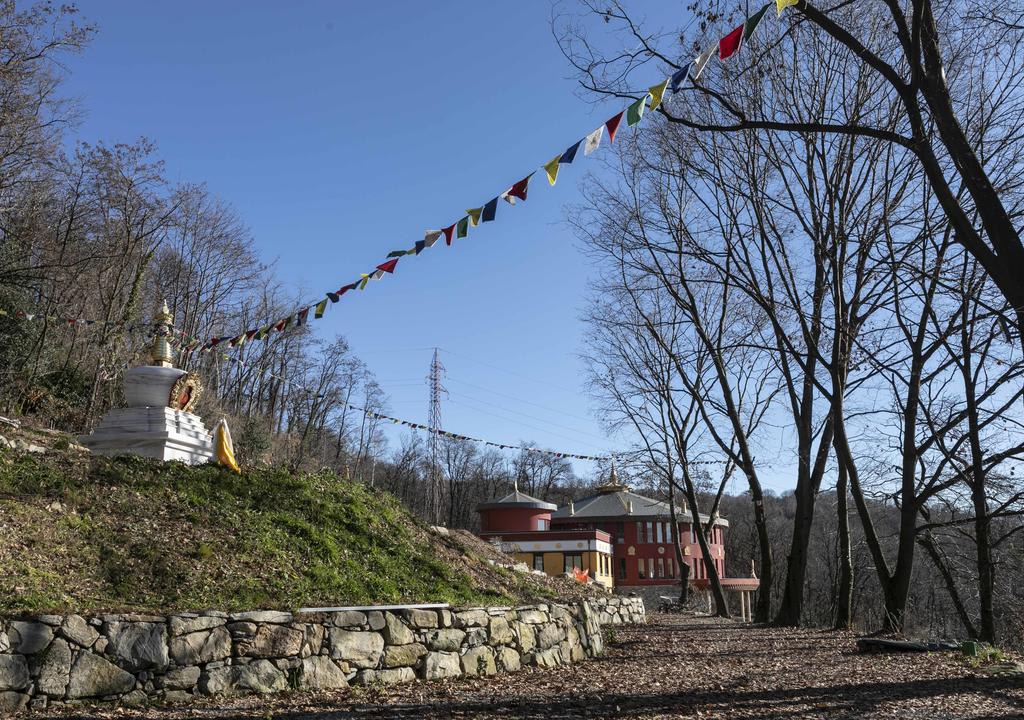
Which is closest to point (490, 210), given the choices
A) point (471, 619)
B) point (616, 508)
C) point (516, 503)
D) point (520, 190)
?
point (520, 190)

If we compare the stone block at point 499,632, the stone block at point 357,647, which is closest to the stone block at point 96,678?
the stone block at point 357,647

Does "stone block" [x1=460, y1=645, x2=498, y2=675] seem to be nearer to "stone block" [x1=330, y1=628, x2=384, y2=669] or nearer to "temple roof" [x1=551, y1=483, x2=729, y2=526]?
"stone block" [x1=330, y1=628, x2=384, y2=669]

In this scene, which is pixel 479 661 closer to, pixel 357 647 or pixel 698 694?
pixel 357 647

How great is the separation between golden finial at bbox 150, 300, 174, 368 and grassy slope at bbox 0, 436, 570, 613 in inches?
122

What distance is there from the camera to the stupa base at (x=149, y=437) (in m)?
12.8

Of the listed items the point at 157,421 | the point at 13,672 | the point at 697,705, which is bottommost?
the point at 697,705

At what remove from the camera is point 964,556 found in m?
22.4

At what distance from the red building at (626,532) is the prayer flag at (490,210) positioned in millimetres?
26998

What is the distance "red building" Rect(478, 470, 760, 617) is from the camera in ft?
134

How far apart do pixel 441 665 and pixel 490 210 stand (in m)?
5.73

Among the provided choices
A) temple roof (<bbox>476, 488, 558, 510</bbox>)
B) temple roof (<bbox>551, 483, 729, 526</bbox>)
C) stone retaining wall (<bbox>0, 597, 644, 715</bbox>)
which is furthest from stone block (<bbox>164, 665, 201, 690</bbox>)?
temple roof (<bbox>551, 483, 729, 526</bbox>)

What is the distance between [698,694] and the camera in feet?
25.8

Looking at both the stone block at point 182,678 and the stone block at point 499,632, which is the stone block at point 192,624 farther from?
the stone block at point 499,632

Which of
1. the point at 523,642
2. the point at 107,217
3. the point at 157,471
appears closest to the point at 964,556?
the point at 523,642
